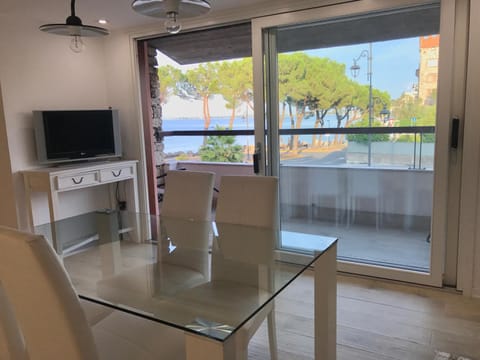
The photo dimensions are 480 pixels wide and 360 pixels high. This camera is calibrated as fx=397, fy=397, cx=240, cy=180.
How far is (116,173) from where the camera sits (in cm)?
398

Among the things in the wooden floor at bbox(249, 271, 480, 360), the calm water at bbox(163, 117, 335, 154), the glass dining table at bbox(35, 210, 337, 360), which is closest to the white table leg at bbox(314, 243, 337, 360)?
the glass dining table at bbox(35, 210, 337, 360)

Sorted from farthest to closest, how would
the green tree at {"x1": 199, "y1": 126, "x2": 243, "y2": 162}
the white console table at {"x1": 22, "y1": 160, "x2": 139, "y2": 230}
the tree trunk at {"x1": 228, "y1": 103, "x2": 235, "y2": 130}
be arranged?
1. the green tree at {"x1": 199, "y1": 126, "x2": 243, "y2": 162}
2. the tree trunk at {"x1": 228, "y1": 103, "x2": 235, "y2": 130}
3. the white console table at {"x1": 22, "y1": 160, "x2": 139, "y2": 230}

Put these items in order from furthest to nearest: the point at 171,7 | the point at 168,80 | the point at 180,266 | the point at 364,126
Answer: the point at 168,80, the point at 364,126, the point at 180,266, the point at 171,7

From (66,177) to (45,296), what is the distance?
8.20 feet

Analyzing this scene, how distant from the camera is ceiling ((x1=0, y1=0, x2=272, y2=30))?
10.1 feet

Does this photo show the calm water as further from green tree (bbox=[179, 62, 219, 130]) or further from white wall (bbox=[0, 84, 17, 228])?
white wall (bbox=[0, 84, 17, 228])

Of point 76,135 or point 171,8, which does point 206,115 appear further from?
point 171,8

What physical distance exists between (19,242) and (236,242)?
1251 mm

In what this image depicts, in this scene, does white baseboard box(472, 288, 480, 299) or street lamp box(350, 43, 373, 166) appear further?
street lamp box(350, 43, 373, 166)

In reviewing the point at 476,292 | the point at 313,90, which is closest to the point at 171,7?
the point at 313,90

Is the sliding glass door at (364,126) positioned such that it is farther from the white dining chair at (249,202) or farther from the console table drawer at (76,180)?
the console table drawer at (76,180)

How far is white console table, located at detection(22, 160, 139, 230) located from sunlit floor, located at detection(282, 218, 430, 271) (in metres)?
1.81

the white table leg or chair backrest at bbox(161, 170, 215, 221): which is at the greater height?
chair backrest at bbox(161, 170, 215, 221)

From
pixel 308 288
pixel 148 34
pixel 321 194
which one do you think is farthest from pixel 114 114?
pixel 308 288
